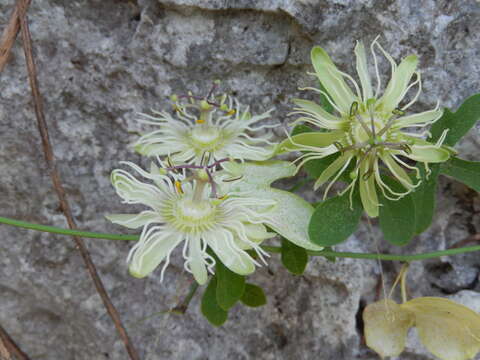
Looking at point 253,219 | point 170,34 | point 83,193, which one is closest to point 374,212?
point 253,219

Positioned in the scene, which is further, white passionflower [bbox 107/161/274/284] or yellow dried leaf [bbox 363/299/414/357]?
yellow dried leaf [bbox 363/299/414/357]

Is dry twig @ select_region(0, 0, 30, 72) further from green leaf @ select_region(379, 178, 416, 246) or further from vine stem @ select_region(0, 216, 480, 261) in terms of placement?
green leaf @ select_region(379, 178, 416, 246)

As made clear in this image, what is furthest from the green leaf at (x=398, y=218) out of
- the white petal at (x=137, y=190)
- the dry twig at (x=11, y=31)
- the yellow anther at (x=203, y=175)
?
the dry twig at (x=11, y=31)

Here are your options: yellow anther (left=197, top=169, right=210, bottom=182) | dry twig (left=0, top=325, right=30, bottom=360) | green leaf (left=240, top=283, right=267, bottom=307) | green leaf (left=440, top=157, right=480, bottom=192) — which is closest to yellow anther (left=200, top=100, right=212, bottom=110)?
yellow anther (left=197, top=169, right=210, bottom=182)

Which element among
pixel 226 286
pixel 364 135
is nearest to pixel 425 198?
pixel 364 135

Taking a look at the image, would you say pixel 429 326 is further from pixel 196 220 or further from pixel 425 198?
pixel 196 220

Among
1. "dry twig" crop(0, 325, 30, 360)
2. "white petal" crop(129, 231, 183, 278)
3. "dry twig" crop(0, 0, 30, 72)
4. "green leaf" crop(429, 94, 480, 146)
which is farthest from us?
"dry twig" crop(0, 325, 30, 360)

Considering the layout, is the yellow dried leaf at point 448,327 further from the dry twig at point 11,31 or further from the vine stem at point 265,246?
the dry twig at point 11,31
